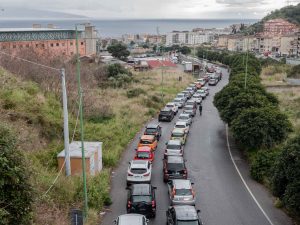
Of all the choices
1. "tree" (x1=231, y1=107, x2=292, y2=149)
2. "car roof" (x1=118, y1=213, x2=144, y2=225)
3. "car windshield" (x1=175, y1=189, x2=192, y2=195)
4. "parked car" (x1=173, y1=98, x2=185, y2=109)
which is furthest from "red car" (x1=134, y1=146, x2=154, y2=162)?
"parked car" (x1=173, y1=98, x2=185, y2=109)

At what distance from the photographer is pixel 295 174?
16.0 m

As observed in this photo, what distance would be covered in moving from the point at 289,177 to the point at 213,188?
6.13 metres

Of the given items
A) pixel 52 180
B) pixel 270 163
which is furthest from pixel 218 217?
pixel 52 180

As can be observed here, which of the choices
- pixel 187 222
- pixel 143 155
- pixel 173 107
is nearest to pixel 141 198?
pixel 187 222

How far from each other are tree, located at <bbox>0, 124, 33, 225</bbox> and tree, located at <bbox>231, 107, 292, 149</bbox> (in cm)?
1710

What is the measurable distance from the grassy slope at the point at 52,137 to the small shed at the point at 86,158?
0.54 m

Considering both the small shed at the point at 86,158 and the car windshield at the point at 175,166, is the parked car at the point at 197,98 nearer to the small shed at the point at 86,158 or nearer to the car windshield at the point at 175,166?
the car windshield at the point at 175,166

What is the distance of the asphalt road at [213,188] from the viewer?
59.8ft

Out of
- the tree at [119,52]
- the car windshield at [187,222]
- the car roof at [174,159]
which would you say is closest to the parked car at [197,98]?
the car roof at [174,159]

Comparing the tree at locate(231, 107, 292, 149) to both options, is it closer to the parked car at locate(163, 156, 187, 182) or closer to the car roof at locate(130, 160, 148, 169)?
the parked car at locate(163, 156, 187, 182)

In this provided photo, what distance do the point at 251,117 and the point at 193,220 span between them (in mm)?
12142

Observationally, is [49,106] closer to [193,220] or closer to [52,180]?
[52,180]

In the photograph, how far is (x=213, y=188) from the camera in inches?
861

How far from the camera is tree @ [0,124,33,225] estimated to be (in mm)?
10711
